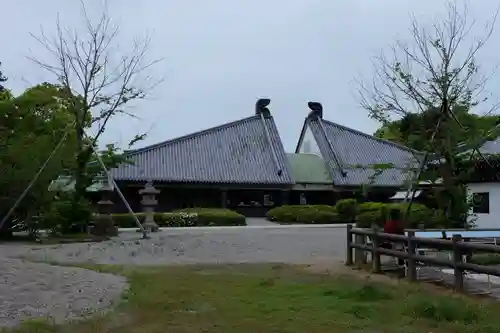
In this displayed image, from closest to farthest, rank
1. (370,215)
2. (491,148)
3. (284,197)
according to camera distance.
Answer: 1. (491,148)
2. (370,215)
3. (284,197)

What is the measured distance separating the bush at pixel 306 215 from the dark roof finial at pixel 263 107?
33.2 feet

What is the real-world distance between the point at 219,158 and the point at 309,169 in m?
6.29

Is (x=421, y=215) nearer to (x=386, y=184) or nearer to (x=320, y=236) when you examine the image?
(x=320, y=236)

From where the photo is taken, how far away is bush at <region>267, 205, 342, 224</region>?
31875mm

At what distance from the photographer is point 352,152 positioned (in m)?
40.4

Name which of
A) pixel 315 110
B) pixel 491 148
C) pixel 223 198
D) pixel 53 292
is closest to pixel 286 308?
pixel 53 292

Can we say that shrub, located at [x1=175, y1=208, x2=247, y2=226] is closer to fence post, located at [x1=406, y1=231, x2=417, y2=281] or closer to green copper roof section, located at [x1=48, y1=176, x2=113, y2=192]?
green copper roof section, located at [x1=48, y1=176, x2=113, y2=192]

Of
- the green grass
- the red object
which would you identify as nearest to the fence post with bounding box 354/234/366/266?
the red object

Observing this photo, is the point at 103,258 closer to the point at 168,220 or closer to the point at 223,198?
the point at 168,220

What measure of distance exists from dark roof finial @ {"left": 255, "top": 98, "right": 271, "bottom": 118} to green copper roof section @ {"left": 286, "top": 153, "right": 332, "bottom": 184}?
128 inches

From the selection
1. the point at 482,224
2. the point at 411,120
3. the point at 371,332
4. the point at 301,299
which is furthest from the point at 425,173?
the point at 371,332

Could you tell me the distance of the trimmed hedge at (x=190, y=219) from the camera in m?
28.9

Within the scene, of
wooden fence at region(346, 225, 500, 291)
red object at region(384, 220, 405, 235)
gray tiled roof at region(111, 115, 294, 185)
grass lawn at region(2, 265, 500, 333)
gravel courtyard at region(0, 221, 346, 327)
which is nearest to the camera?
grass lawn at region(2, 265, 500, 333)

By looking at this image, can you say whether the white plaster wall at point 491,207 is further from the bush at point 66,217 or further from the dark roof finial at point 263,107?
the dark roof finial at point 263,107
